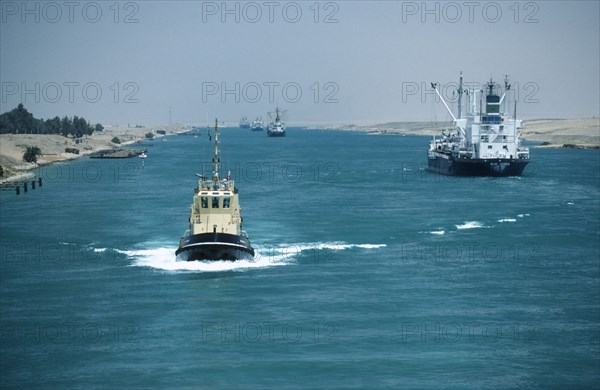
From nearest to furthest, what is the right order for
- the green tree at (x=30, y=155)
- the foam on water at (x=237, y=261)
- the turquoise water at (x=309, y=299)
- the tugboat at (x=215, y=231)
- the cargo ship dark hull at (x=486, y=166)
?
the turquoise water at (x=309, y=299) < the tugboat at (x=215, y=231) < the foam on water at (x=237, y=261) < the cargo ship dark hull at (x=486, y=166) < the green tree at (x=30, y=155)

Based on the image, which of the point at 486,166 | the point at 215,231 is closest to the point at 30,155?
the point at 486,166

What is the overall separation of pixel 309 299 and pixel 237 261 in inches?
→ 416

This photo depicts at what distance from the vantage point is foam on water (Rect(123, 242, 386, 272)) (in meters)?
57.5

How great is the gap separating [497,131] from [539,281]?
8618 centimetres

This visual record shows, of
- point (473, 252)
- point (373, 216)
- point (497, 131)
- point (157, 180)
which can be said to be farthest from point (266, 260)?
point (497, 131)

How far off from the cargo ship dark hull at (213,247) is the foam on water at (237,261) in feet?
1.64

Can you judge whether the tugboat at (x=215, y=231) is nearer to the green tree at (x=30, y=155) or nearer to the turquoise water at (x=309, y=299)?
the turquoise water at (x=309, y=299)

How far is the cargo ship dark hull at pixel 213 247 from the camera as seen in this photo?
56.9 meters

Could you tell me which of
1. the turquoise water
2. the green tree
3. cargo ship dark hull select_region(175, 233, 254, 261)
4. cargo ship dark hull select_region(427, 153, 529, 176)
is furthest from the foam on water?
the green tree

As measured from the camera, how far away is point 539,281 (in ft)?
181

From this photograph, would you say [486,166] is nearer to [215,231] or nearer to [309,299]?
[215,231]

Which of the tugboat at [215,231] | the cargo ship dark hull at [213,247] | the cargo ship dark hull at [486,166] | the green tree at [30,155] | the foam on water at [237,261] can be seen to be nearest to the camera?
the cargo ship dark hull at [213,247]

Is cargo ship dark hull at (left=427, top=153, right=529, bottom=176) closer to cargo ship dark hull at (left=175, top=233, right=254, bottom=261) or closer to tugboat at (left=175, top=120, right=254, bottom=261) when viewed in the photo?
tugboat at (left=175, top=120, right=254, bottom=261)

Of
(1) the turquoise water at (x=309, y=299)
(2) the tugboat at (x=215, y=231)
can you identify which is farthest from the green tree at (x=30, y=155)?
(2) the tugboat at (x=215, y=231)
